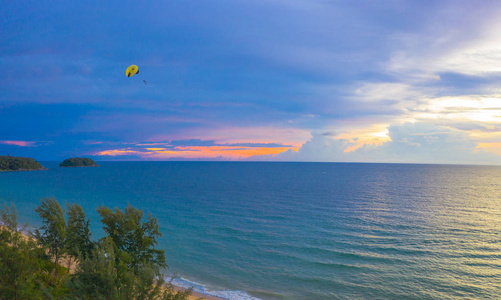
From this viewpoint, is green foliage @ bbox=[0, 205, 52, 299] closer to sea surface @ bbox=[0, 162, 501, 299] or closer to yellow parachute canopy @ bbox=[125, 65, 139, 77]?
sea surface @ bbox=[0, 162, 501, 299]

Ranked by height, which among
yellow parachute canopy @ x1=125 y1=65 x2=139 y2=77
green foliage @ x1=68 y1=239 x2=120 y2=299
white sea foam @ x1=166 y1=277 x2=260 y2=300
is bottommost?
white sea foam @ x1=166 y1=277 x2=260 y2=300

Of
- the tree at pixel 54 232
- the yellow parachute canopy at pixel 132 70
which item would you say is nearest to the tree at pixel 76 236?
the tree at pixel 54 232

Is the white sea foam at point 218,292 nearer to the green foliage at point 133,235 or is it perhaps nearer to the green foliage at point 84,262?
the green foliage at point 84,262

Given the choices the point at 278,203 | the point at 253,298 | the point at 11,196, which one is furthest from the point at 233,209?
the point at 11,196

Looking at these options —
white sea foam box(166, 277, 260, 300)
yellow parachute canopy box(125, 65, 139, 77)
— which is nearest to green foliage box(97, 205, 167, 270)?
white sea foam box(166, 277, 260, 300)

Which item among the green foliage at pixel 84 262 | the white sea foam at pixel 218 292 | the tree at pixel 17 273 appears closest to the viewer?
the green foliage at pixel 84 262

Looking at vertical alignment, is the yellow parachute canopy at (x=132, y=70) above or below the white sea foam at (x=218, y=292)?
above

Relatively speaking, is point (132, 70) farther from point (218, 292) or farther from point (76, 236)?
point (218, 292)

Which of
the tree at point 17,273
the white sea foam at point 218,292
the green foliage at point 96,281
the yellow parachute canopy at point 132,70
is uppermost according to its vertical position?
the yellow parachute canopy at point 132,70

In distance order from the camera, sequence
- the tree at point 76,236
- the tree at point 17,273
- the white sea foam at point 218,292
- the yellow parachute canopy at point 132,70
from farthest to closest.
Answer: the yellow parachute canopy at point 132,70, the white sea foam at point 218,292, the tree at point 76,236, the tree at point 17,273

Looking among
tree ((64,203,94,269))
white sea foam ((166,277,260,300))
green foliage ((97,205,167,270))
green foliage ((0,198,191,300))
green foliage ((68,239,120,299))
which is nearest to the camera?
green foliage ((68,239,120,299))

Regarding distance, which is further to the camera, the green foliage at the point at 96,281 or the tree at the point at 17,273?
the tree at the point at 17,273

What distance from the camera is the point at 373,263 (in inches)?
1478

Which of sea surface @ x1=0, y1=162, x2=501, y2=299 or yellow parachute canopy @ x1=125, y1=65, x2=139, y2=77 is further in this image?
yellow parachute canopy @ x1=125, y1=65, x2=139, y2=77
